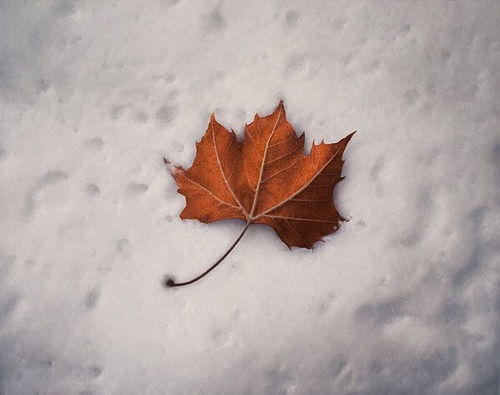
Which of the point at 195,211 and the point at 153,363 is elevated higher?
the point at 195,211

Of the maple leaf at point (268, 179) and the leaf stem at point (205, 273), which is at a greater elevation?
the maple leaf at point (268, 179)

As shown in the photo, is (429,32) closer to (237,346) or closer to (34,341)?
(237,346)

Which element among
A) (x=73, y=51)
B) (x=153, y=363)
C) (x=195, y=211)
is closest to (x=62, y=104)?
(x=73, y=51)

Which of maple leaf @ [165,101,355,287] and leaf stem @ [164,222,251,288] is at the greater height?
maple leaf @ [165,101,355,287]

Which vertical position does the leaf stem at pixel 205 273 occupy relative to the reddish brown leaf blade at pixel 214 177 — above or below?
below
